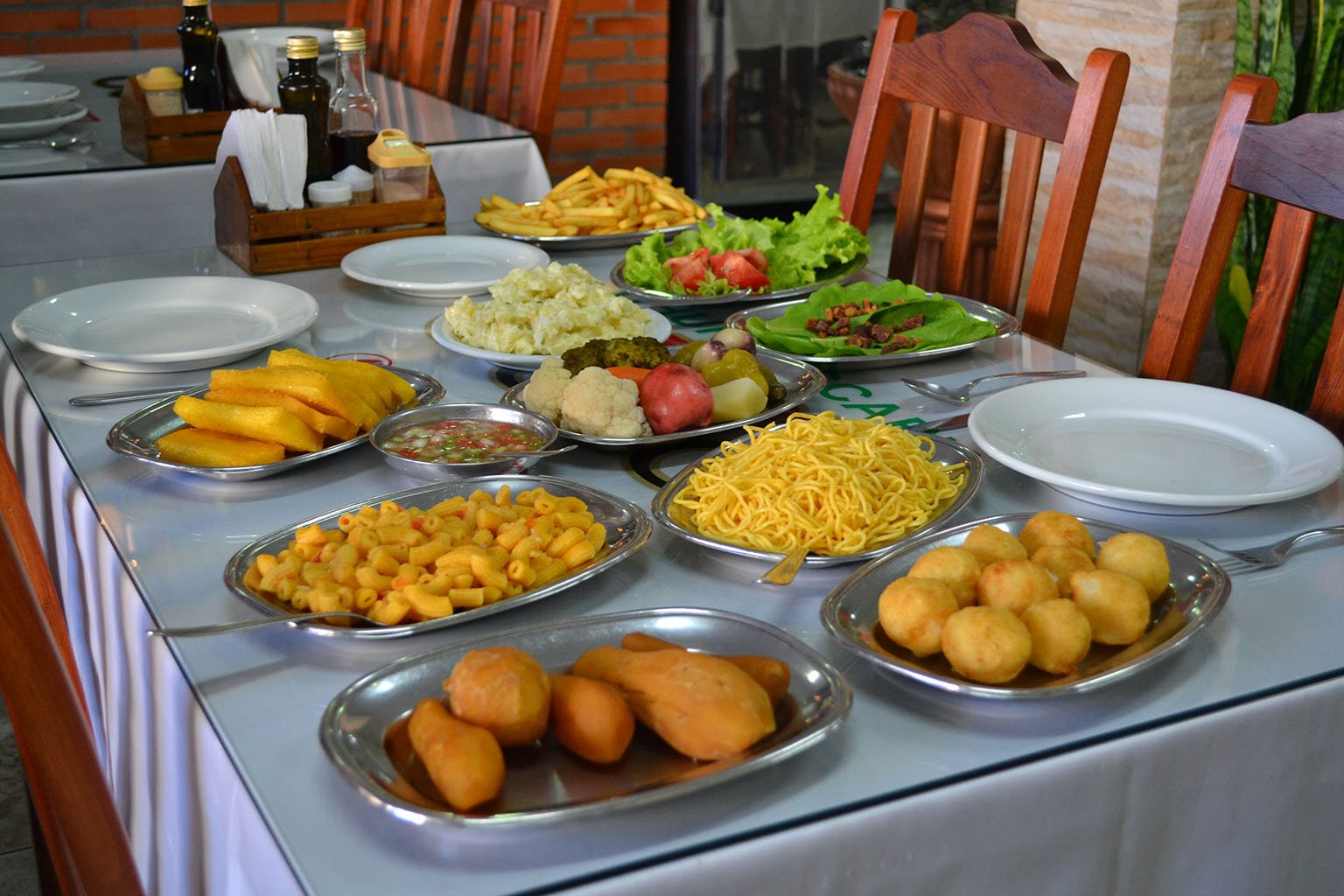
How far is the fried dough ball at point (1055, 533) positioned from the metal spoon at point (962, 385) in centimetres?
42

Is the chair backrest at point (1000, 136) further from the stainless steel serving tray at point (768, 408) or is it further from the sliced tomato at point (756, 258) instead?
the stainless steel serving tray at point (768, 408)

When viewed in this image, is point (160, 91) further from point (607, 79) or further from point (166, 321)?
point (607, 79)

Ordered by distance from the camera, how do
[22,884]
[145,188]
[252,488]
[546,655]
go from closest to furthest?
[546,655]
[252,488]
[22,884]
[145,188]

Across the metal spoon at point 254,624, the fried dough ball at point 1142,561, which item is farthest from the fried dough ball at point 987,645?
the metal spoon at point 254,624

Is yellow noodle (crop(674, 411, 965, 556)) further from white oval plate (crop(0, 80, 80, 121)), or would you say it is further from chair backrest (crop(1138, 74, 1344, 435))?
white oval plate (crop(0, 80, 80, 121))

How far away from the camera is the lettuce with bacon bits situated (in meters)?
1.74

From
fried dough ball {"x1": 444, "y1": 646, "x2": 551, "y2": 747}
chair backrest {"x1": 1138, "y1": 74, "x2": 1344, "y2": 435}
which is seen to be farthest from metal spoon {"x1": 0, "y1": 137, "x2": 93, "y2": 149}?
fried dough ball {"x1": 444, "y1": 646, "x2": 551, "y2": 747}

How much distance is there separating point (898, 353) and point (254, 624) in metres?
0.80

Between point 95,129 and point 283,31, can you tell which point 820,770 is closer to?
point 95,129

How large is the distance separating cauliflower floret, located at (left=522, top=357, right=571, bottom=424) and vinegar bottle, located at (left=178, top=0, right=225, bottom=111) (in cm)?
134

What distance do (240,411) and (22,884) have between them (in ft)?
3.46

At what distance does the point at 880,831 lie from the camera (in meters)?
0.73

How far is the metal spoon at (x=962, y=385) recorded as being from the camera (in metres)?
1.36

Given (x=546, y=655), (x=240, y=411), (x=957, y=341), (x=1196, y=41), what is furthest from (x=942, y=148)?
(x=546, y=655)
